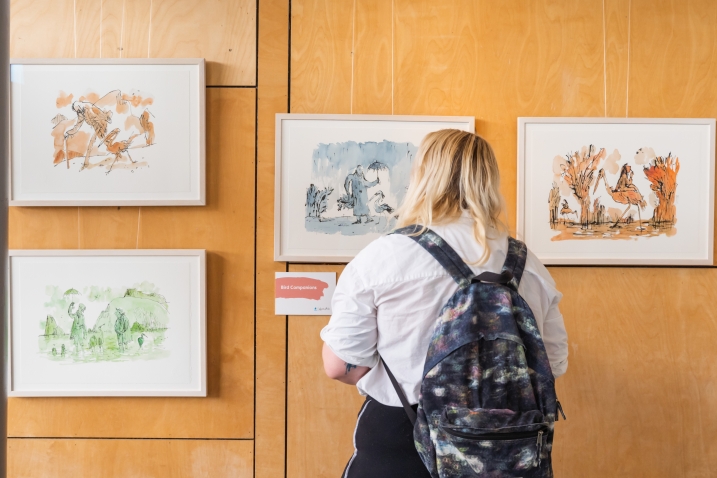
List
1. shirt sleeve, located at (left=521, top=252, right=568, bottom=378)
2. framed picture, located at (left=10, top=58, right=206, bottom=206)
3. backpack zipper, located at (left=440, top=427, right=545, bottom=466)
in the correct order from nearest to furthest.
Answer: backpack zipper, located at (left=440, top=427, right=545, bottom=466), shirt sleeve, located at (left=521, top=252, right=568, bottom=378), framed picture, located at (left=10, top=58, right=206, bottom=206)

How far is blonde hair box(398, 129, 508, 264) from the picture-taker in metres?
1.01

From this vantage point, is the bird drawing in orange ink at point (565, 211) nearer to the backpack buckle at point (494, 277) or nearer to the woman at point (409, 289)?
the woman at point (409, 289)

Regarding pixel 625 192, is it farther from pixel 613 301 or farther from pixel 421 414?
pixel 421 414

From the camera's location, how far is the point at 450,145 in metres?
1.04

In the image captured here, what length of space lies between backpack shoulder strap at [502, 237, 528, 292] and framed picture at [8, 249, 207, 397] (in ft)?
3.28

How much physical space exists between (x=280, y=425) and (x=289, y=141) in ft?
2.94

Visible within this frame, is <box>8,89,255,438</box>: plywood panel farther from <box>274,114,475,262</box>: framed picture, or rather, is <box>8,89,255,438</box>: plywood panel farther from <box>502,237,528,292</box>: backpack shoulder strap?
<box>502,237,528,292</box>: backpack shoulder strap

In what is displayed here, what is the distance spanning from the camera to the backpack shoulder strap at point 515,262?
3.29ft

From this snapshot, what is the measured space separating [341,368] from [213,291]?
79cm

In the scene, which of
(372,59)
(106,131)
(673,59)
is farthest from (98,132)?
(673,59)

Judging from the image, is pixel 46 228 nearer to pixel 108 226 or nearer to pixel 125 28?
pixel 108 226

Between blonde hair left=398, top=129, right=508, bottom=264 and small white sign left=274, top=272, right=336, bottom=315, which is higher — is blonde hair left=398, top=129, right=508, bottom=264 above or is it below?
above

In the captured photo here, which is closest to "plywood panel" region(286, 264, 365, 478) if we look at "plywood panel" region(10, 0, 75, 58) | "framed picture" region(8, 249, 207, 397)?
"framed picture" region(8, 249, 207, 397)

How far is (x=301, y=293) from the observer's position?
5.51ft
